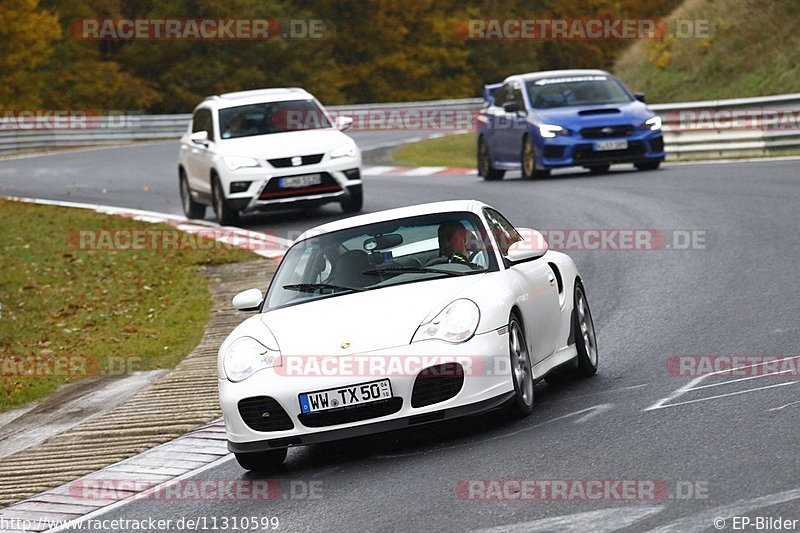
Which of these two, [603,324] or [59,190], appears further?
[59,190]

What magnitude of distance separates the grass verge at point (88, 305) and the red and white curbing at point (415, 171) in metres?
9.11

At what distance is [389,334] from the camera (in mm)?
7691

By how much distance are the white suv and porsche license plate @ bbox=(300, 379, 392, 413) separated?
11.5m

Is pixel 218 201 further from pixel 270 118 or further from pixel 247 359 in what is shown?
pixel 247 359

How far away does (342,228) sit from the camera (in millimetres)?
8977

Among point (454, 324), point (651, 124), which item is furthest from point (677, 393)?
point (651, 124)

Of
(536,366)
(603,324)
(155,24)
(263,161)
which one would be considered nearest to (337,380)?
(536,366)

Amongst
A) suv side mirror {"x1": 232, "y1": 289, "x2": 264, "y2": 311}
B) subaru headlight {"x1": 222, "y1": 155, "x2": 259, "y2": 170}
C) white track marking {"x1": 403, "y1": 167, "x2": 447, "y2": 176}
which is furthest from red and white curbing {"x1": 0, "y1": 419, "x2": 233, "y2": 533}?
white track marking {"x1": 403, "y1": 167, "x2": 447, "y2": 176}

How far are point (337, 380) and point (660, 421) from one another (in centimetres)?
166

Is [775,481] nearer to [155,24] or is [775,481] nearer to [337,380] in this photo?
[337,380]

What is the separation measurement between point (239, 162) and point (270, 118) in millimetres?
1053

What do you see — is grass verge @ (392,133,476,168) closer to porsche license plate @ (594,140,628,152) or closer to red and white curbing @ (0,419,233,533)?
porsche license plate @ (594,140,628,152)
